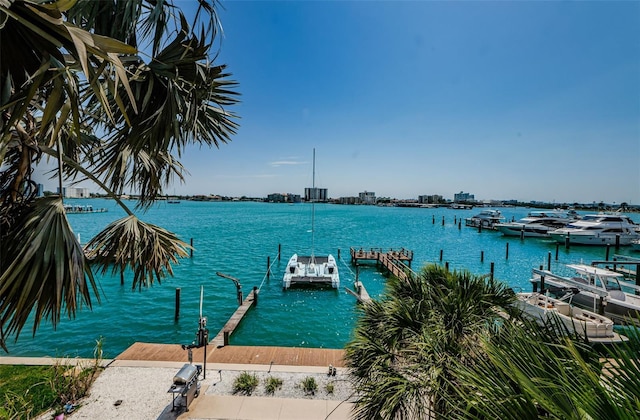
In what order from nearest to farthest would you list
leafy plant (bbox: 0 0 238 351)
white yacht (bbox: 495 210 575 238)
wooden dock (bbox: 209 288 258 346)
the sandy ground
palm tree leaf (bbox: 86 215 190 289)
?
leafy plant (bbox: 0 0 238 351) < palm tree leaf (bbox: 86 215 190 289) < the sandy ground < wooden dock (bbox: 209 288 258 346) < white yacht (bbox: 495 210 575 238)

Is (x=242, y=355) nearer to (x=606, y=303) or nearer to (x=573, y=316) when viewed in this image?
(x=573, y=316)

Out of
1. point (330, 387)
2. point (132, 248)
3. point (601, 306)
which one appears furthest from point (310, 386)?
point (601, 306)

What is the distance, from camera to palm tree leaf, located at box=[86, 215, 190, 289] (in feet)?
15.3

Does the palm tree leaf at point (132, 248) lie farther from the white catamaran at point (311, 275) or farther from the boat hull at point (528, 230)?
the boat hull at point (528, 230)

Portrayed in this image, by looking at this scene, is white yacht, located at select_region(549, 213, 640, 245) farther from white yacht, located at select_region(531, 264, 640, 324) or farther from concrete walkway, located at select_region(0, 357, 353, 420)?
concrete walkway, located at select_region(0, 357, 353, 420)

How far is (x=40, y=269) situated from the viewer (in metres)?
2.83

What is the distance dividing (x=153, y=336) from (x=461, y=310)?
605 inches

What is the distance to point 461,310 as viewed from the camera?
4.17 meters

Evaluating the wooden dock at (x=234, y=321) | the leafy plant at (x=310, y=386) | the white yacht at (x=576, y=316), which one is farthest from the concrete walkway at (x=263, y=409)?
the white yacht at (x=576, y=316)

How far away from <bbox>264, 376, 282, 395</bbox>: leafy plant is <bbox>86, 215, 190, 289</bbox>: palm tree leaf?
4.61 m

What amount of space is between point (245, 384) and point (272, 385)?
2.35 feet

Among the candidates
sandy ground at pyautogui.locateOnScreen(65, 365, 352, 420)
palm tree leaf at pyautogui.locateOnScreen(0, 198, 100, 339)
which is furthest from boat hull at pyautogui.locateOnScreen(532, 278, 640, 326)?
palm tree leaf at pyautogui.locateOnScreen(0, 198, 100, 339)

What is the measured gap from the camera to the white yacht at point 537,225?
48.0m

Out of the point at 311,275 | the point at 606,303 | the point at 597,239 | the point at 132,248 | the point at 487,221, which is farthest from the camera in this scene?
the point at 487,221
